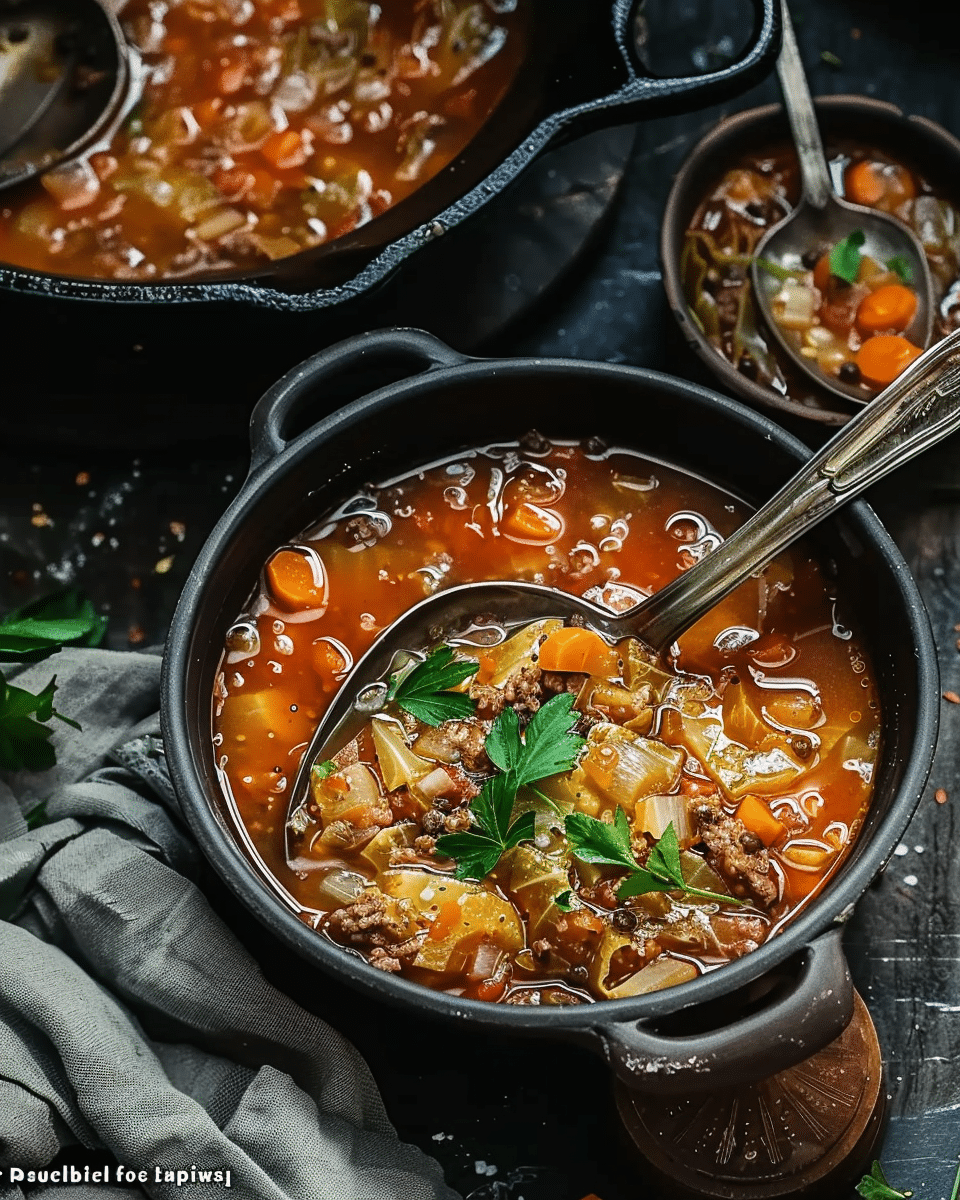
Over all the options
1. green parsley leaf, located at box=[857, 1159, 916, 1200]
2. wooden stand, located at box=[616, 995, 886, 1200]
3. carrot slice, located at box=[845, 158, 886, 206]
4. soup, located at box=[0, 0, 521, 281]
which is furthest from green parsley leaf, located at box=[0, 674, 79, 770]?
carrot slice, located at box=[845, 158, 886, 206]

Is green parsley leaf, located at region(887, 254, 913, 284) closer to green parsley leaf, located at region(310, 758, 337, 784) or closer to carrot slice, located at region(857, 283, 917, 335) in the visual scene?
carrot slice, located at region(857, 283, 917, 335)

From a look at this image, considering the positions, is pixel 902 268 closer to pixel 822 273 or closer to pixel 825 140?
pixel 822 273

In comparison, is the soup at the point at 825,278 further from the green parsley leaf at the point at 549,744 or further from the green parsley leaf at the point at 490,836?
the green parsley leaf at the point at 490,836

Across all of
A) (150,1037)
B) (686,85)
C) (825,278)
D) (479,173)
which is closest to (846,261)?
(825,278)

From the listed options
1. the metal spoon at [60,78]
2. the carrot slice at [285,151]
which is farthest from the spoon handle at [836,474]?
the metal spoon at [60,78]

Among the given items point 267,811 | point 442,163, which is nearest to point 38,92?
point 442,163

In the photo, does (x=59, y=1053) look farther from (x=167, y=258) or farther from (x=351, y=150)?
(x=351, y=150)
